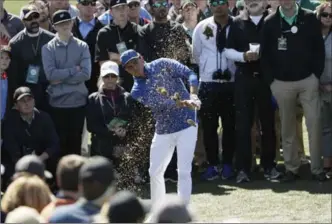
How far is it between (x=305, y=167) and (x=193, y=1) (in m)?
2.93

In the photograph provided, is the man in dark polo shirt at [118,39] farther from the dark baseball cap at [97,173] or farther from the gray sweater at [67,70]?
the dark baseball cap at [97,173]

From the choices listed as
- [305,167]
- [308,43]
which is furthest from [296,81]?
[305,167]

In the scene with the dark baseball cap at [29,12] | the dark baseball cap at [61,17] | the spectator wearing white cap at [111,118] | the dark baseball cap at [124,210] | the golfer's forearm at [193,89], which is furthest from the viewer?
the dark baseball cap at [29,12]

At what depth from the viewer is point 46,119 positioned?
40.0 feet

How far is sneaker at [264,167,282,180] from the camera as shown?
12469 millimetres

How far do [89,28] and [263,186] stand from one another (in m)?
3.33

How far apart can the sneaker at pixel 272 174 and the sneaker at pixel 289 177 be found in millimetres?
100

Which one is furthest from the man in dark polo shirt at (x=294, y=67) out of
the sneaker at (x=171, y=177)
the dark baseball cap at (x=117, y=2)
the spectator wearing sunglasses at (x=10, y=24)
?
the spectator wearing sunglasses at (x=10, y=24)

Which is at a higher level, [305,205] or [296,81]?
[296,81]

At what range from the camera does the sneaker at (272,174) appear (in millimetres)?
12469

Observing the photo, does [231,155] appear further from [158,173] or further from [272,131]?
[158,173]

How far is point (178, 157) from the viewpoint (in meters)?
10.6

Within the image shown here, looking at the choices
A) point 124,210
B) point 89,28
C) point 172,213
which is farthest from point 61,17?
point 172,213

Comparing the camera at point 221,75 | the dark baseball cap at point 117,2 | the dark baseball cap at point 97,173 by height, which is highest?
the dark baseball cap at point 117,2
